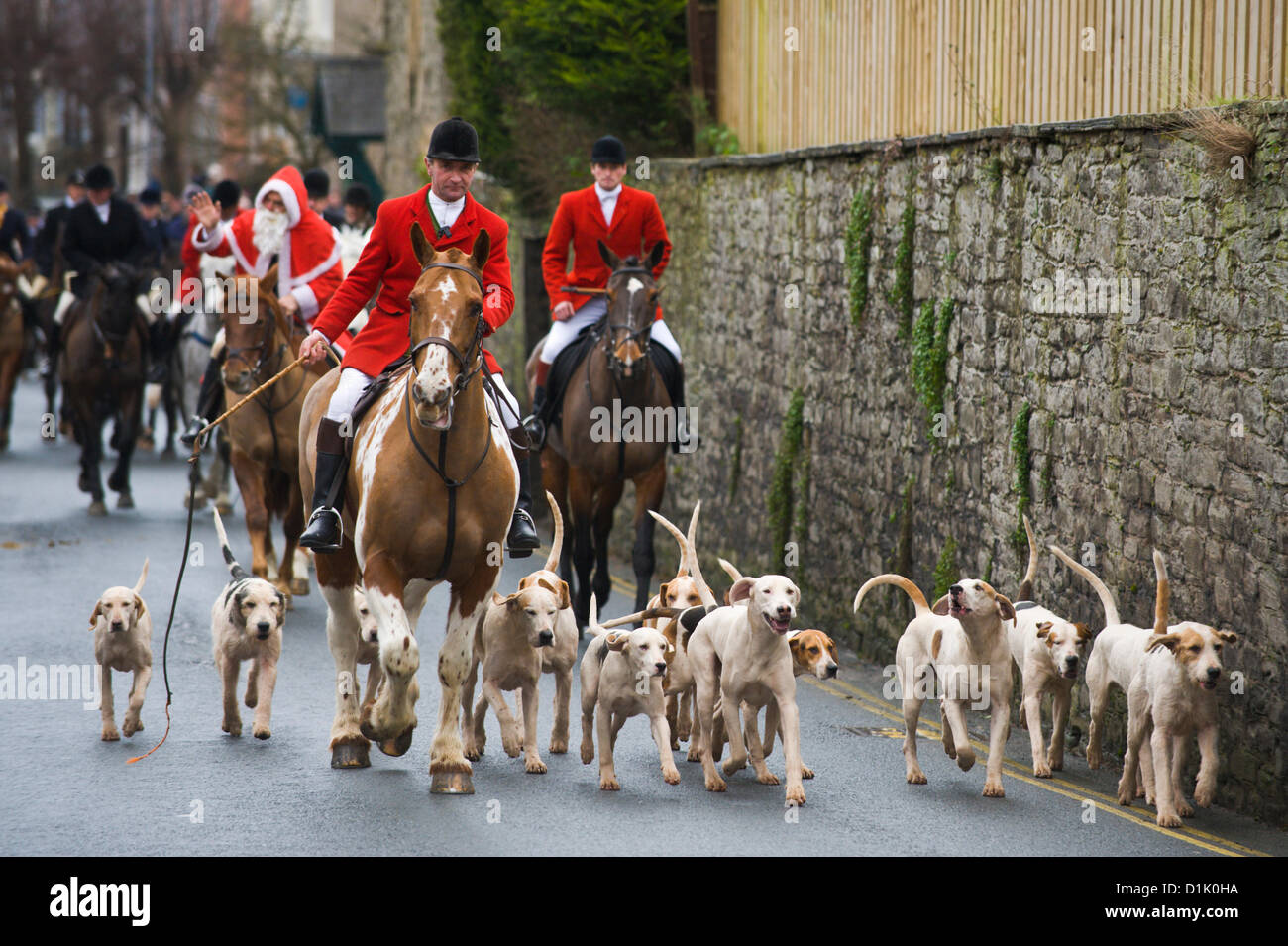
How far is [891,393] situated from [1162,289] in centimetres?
334

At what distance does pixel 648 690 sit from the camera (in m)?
8.09

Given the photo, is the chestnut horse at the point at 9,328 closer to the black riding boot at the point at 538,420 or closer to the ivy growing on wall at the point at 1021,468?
the black riding boot at the point at 538,420

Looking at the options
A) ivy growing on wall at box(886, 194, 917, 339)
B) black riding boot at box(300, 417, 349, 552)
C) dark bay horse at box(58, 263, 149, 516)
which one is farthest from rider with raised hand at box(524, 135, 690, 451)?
dark bay horse at box(58, 263, 149, 516)

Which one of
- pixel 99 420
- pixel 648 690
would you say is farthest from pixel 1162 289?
pixel 99 420

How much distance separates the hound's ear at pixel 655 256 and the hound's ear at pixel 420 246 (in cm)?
469

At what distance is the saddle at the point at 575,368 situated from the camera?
12.6 meters

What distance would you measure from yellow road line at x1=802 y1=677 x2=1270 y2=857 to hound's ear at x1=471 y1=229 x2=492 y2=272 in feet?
11.7

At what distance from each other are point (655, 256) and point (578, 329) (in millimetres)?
971

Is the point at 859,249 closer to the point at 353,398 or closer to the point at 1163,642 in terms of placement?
the point at 353,398

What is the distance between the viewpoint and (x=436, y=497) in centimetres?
779

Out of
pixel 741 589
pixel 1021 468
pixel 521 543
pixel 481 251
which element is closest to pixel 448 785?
pixel 521 543

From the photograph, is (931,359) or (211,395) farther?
(211,395)

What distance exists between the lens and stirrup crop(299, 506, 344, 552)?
8.07m

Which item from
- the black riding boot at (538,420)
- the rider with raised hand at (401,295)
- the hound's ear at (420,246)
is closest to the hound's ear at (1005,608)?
the rider with raised hand at (401,295)
